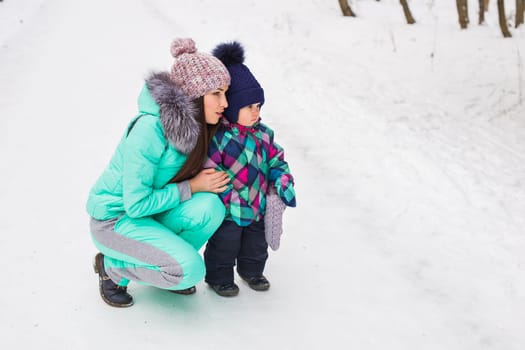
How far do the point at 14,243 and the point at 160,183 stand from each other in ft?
4.44

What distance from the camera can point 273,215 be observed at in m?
2.97

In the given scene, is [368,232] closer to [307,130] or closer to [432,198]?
[432,198]

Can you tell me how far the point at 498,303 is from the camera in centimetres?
317

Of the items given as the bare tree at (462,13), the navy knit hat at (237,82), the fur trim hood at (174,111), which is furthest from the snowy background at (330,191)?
the navy knit hat at (237,82)

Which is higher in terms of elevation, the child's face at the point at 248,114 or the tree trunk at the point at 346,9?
the child's face at the point at 248,114

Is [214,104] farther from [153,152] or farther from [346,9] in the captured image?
[346,9]

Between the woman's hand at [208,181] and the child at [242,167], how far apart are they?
0.05 metres

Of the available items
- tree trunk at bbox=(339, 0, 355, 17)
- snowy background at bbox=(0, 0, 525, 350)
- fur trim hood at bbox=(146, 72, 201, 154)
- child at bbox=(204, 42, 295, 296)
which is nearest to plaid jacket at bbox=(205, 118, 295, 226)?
child at bbox=(204, 42, 295, 296)

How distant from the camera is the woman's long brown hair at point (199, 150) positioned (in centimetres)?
273

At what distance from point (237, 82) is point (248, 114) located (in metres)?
0.15

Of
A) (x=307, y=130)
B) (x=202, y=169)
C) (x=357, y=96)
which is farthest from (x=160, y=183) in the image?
(x=357, y=96)

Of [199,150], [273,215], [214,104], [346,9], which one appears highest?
[214,104]

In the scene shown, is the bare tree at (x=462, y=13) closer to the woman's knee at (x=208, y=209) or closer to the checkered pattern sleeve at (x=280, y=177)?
the checkered pattern sleeve at (x=280, y=177)

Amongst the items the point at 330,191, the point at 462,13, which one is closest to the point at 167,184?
the point at 330,191
